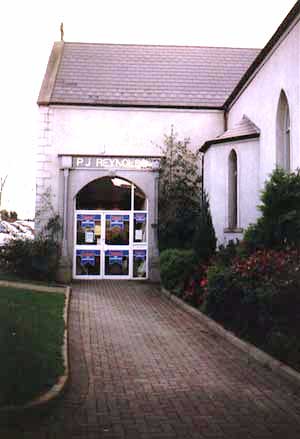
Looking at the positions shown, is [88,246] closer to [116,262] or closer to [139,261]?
[116,262]

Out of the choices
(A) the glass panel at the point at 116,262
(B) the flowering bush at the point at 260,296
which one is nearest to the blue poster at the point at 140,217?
(A) the glass panel at the point at 116,262

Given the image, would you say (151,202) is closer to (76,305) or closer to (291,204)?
(76,305)

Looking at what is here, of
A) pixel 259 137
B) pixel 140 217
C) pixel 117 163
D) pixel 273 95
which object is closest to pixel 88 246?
pixel 140 217

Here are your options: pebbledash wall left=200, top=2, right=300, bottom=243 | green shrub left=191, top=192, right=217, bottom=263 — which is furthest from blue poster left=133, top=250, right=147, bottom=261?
green shrub left=191, top=192, right=217, bottom=263

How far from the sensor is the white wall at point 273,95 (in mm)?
13336

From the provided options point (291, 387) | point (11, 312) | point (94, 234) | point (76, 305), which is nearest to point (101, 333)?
point (11, 312)

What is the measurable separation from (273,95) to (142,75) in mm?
8914

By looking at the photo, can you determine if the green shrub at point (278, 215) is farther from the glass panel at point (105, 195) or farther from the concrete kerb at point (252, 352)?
the glass panel at point (105, 195)

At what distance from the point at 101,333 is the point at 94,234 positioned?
10.3 meters

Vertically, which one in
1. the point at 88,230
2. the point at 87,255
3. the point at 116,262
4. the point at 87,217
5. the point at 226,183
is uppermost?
the point at 226,183

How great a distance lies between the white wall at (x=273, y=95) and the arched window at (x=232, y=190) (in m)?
1.37

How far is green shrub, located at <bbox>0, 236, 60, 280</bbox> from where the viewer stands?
1886 centimetres

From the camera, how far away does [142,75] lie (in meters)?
22.9

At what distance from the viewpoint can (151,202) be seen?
69.1ft
